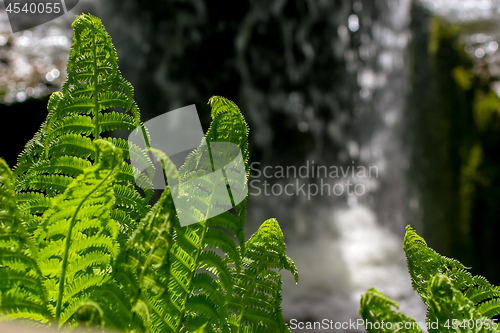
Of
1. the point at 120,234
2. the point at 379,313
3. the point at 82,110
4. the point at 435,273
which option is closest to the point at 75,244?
A: the point at 120,234

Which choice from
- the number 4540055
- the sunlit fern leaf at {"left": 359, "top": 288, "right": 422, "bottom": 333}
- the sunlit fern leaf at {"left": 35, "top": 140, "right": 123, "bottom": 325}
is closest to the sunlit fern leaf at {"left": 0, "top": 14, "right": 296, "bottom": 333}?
the sunlit fern leaf at {"left": 35, "top": 140, "right": 123, "bottom": 325}

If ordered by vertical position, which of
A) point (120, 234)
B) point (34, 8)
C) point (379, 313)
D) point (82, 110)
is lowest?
point (379, 313)

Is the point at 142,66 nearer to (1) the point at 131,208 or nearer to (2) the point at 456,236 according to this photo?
(2) the point at 456,236

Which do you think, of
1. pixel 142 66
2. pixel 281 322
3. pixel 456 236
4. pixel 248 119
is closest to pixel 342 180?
pixel 248 119

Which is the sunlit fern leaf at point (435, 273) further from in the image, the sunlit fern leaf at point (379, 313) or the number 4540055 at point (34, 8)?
the number 4540055 at point (34, 8)

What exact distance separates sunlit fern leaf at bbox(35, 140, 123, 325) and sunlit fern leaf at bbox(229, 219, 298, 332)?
0.22m

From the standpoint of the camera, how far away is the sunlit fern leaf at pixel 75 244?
0.49 meters

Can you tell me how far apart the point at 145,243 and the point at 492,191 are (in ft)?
11.1

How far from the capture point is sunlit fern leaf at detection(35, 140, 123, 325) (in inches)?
19.3

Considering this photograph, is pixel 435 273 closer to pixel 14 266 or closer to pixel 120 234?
pixel 120 234

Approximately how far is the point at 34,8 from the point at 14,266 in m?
4.24

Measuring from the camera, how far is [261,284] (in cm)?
64

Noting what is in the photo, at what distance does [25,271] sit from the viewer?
0.49 meters

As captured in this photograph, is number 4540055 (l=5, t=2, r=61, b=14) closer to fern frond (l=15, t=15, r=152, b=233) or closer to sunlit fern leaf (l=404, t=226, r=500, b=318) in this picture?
fern frond (l=15, t=15, r=152, b=233)
